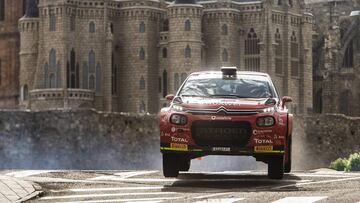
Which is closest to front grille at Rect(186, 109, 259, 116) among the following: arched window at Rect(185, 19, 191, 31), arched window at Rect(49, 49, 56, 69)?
arched window at Rect(49, 49, 56, 69)

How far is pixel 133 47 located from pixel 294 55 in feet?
47.5

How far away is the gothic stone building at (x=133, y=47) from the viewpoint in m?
81.6

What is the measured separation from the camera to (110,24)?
8356cm

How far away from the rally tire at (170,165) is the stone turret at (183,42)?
205 feet

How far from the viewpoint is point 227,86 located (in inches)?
775

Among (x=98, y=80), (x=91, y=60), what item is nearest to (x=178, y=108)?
(x=98, y=80)

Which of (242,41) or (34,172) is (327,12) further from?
(34,172)

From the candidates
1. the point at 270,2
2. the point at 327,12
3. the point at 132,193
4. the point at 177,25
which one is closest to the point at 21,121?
the point at 132,193

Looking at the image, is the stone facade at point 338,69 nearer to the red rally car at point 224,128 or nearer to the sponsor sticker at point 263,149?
the red rally car at point 224,128

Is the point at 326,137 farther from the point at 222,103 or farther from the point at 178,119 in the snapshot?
the point at 178,119

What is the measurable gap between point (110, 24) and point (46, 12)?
496 centimetres

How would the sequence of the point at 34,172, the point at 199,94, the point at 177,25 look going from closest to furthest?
1. the point at 199,94
2. the point at 34,172
3. the point at 177,25

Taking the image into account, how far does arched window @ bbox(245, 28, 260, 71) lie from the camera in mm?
86000

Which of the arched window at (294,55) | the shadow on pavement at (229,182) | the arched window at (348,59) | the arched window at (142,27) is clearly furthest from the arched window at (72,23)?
the shadow on pavement at (229,182)
